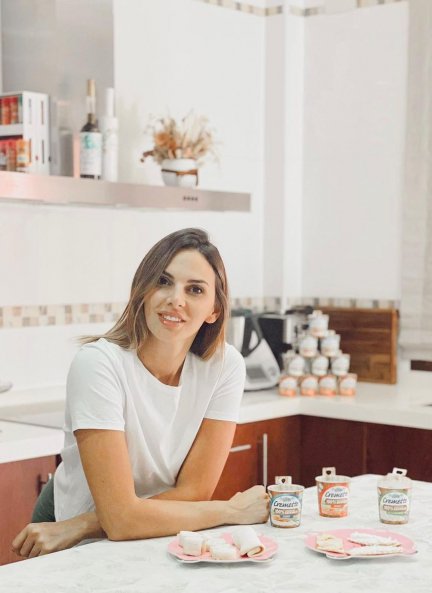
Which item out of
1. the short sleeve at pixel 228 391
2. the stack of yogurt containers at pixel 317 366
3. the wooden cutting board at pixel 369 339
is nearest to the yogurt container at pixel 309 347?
the stack of yogurt containers at pixel 317 366

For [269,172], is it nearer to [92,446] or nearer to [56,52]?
[56,52]

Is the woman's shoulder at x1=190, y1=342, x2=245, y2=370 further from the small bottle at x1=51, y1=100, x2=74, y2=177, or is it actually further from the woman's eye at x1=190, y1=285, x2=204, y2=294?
the small bottle at x1=51, y1=100, x2=74, y2=177

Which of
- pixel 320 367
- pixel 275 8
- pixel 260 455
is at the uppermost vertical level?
pixel 275 8

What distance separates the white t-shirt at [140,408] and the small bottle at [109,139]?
4.68 ft

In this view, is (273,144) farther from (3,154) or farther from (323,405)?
(3,154)

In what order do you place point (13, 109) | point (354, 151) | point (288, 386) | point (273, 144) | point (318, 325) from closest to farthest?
point (13, 109)
point (288, 386)
point (318, 325)
point (354, 151)
point (273, 144)

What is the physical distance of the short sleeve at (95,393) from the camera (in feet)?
6.73

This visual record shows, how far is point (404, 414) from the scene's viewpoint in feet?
11.8

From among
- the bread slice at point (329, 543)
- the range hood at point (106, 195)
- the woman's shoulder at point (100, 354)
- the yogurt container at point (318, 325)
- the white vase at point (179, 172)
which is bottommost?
the bread slice at point (329, 543)

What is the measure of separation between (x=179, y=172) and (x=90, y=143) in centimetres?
48

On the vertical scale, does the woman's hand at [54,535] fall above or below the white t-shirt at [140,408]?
below

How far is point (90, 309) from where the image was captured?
12.9ft

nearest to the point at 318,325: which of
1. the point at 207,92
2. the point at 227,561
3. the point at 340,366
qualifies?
the point at 340,366

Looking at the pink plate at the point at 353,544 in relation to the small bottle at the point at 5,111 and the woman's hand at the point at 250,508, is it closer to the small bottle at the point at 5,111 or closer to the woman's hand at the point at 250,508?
the woman's hand at the point at 250,508
